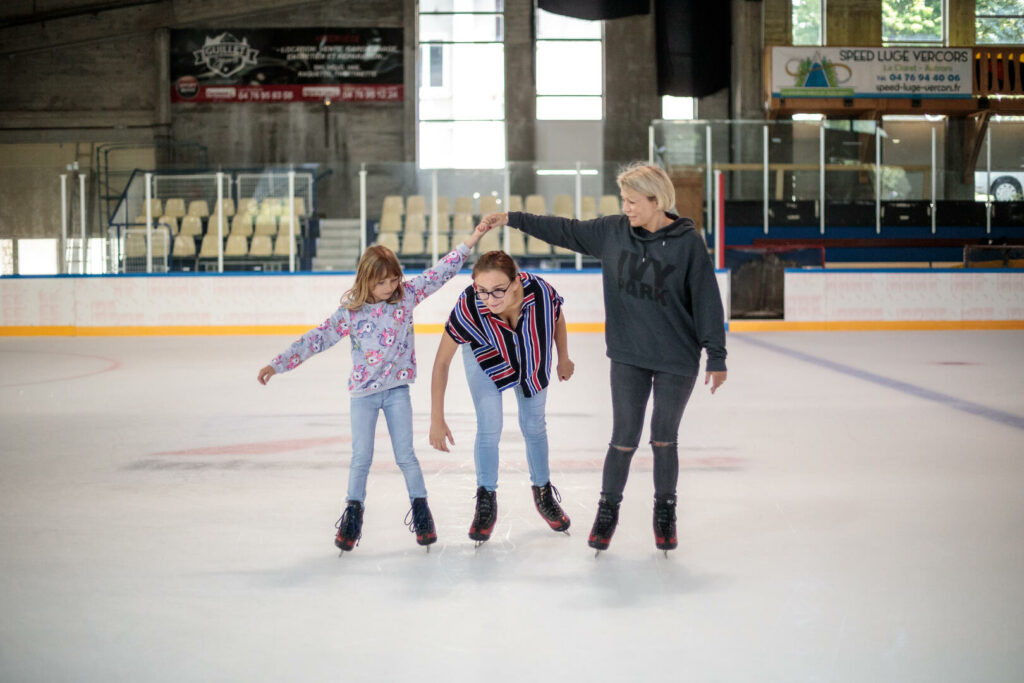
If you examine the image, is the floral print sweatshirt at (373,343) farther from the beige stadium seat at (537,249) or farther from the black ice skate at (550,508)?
the beige stadium seat at (537,249)

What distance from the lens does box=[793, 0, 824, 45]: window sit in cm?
2038

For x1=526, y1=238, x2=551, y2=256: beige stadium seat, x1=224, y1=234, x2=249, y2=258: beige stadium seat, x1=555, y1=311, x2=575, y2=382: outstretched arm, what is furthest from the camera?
x1=526, y1=238, x2=551, y2=256: beige stadium seat

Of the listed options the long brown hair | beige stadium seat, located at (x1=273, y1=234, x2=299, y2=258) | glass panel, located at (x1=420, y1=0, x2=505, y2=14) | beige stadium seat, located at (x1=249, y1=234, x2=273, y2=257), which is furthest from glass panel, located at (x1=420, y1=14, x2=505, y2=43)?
the long brown hair

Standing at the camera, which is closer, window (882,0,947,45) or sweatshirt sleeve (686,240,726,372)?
sweatshirt sleeve (686,240,726,372)

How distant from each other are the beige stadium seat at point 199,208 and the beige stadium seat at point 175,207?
11 cm

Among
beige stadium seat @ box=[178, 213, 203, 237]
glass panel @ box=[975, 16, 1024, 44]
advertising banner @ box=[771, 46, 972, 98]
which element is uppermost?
glass panel @ box=[975, 16, 1024, 44]

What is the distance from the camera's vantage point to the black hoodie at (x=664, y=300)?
310 cm

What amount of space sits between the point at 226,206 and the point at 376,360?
1117 centimetres

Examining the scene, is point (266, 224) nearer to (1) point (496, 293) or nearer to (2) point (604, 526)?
(1) point (496, 293)

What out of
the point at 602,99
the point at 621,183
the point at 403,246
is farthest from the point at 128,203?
the point at 621,183

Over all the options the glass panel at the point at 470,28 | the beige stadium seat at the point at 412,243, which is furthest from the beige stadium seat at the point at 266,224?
the glass panel at the point at 470,28

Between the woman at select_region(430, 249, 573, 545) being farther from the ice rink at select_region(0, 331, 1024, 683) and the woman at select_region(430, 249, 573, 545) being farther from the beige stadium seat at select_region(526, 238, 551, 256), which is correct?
the beige stadium seat at select_region(526, 238, 551, 256)

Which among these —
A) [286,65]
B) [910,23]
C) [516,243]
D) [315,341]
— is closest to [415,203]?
[516,243]

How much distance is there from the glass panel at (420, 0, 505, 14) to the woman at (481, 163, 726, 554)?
59.9 feet
